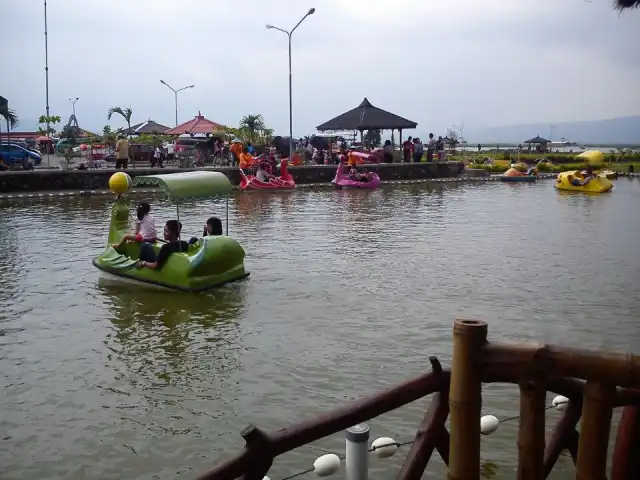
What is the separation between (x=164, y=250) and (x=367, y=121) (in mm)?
30363

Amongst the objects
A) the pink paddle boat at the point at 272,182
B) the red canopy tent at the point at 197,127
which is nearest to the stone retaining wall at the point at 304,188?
the pink paddle boat at the point at 272,182

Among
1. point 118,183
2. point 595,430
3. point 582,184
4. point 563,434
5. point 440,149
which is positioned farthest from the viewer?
point 440,149

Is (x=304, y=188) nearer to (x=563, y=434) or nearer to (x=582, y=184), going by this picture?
(x=582, y=184)

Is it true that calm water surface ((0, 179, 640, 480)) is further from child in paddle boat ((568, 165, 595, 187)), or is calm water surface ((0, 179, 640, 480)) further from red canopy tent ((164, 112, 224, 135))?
red canopy tent ((164, 112, 224, 135))

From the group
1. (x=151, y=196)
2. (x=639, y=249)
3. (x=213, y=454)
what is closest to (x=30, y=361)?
(x=213, y=454)

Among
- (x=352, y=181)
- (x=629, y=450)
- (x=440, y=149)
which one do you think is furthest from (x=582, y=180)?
(x=629, y=450)

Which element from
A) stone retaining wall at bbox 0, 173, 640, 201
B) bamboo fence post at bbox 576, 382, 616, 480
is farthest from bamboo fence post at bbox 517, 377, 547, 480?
stone retaining wall at bbox 0, 173, 640, 201

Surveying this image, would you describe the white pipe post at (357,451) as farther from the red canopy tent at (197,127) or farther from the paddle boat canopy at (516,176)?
the red canopy tent at (197,127)

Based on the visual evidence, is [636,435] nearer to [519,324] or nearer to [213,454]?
[213,454]

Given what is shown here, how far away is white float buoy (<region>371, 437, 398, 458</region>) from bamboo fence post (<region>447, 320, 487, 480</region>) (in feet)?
3.97

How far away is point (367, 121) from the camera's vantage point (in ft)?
133

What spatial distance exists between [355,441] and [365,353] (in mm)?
3777

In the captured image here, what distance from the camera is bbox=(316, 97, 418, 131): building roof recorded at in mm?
40406

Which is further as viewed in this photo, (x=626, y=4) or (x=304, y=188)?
(x=304, y=188)
